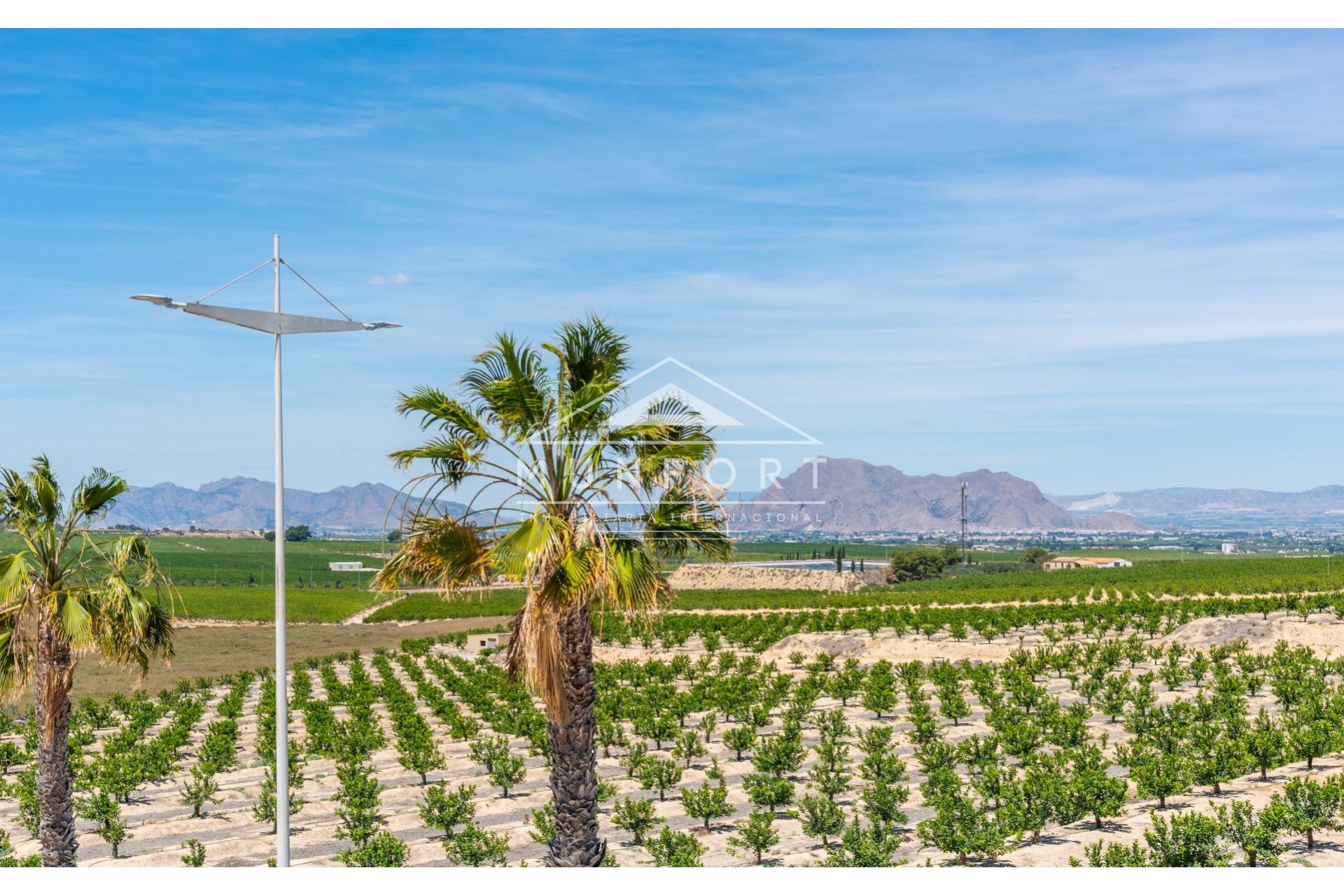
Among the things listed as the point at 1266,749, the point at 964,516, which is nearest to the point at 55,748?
the point at 1266,749

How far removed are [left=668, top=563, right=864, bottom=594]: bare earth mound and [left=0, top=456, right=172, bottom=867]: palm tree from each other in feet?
279

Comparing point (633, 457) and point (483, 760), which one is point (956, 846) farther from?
point (483, 760)

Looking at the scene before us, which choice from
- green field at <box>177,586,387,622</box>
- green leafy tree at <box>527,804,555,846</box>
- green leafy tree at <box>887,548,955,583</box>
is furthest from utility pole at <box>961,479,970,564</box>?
green leafy tree at <box>527,804,555,846</box>

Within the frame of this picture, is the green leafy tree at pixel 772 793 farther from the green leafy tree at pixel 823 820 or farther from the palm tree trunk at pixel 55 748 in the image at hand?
the palm tree trunk at pixel 55 748

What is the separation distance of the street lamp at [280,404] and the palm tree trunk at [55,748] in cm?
475

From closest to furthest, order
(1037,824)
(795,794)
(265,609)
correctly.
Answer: (1037,824) < (795,794) < (265,609)

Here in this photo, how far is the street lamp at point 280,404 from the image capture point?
11.7m

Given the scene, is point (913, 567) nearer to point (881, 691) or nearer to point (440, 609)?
point (440, 609)

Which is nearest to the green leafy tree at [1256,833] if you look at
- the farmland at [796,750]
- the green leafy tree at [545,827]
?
the farmland at [796,750]

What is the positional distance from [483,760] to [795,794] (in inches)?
291

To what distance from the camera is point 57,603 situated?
14.9 m

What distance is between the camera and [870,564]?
12862cm

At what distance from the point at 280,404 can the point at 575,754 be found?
5.37 metres

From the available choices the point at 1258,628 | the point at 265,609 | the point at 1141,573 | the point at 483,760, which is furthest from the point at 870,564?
the point at 483,760
